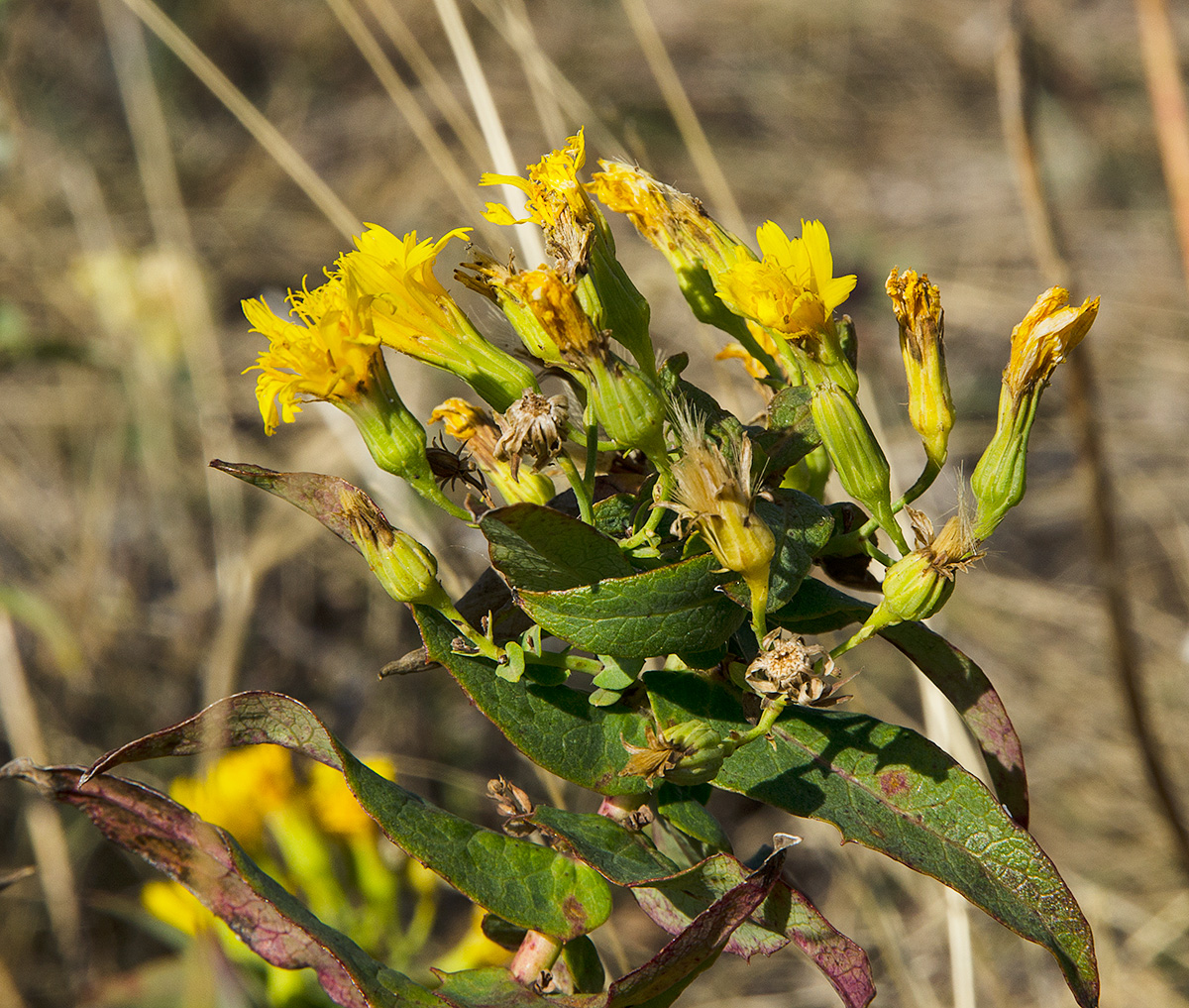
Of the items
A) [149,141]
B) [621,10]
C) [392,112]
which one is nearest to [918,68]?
[621,10]

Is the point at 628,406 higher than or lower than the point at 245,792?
higher

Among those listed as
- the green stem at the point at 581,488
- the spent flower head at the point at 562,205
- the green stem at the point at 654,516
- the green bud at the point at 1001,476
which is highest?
the spent flower head at the point at 562,205

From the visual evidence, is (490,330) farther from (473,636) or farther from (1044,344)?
(1044,344)

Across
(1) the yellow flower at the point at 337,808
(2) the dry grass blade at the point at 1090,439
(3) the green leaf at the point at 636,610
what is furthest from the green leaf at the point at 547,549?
(2) the dry grass blade at the point at 1090,439

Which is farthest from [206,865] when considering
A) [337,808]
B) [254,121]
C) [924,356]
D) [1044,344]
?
[254,121]

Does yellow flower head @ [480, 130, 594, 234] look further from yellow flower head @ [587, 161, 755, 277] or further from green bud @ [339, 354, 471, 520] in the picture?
green bud @ [339, 354, 471, 520]

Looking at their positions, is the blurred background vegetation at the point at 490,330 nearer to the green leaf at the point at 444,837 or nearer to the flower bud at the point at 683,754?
the green leaf at the point at 444,837

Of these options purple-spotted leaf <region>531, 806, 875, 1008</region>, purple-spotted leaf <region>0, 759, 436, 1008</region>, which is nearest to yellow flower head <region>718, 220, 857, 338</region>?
purple-spotted leaf <region>531, 806, 875, 1008</region>
